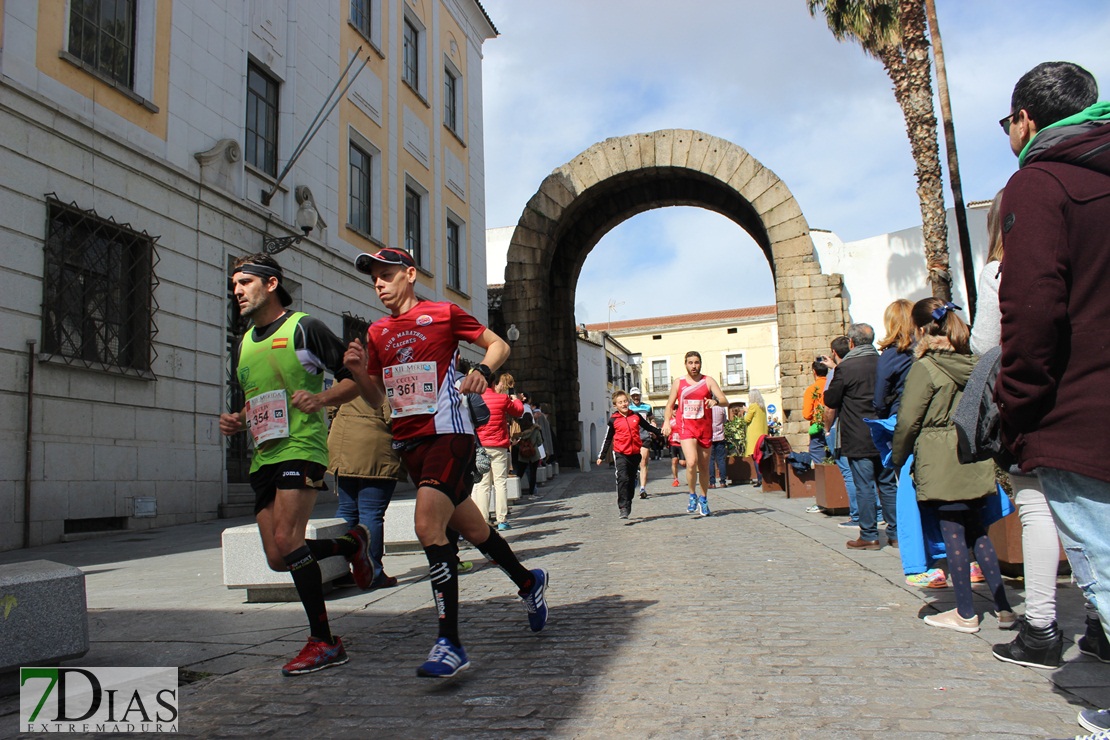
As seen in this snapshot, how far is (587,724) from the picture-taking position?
9.19 feet

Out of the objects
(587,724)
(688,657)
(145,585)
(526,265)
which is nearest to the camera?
(587,724)

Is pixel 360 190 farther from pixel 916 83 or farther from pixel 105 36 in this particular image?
pixel 916 83

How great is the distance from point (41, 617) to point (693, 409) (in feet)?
24.8

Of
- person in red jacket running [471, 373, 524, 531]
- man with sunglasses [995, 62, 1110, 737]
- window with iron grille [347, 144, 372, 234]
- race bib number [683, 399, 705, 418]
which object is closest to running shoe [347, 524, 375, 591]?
man with sunglasses [995, 62, 1110, 737]

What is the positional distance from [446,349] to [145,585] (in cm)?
357

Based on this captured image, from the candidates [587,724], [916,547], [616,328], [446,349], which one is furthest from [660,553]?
[616,328]

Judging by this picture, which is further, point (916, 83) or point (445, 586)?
point (916, 83)

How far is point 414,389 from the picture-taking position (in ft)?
12.2

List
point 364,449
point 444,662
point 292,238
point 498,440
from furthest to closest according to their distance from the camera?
1. point 292,238
2. point 498,440
3. point 364,449
4. point 444,662

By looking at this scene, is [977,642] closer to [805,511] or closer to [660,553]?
[660,553]

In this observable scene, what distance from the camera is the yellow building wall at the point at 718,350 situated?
60656 millimetres

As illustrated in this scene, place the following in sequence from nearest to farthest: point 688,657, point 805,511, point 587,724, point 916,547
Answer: point 587,724 < point 688,657 < point 916,547 < point 805,511

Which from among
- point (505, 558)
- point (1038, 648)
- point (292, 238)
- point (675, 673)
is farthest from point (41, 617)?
point (292, 238)

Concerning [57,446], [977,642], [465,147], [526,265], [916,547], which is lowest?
[977,642]
